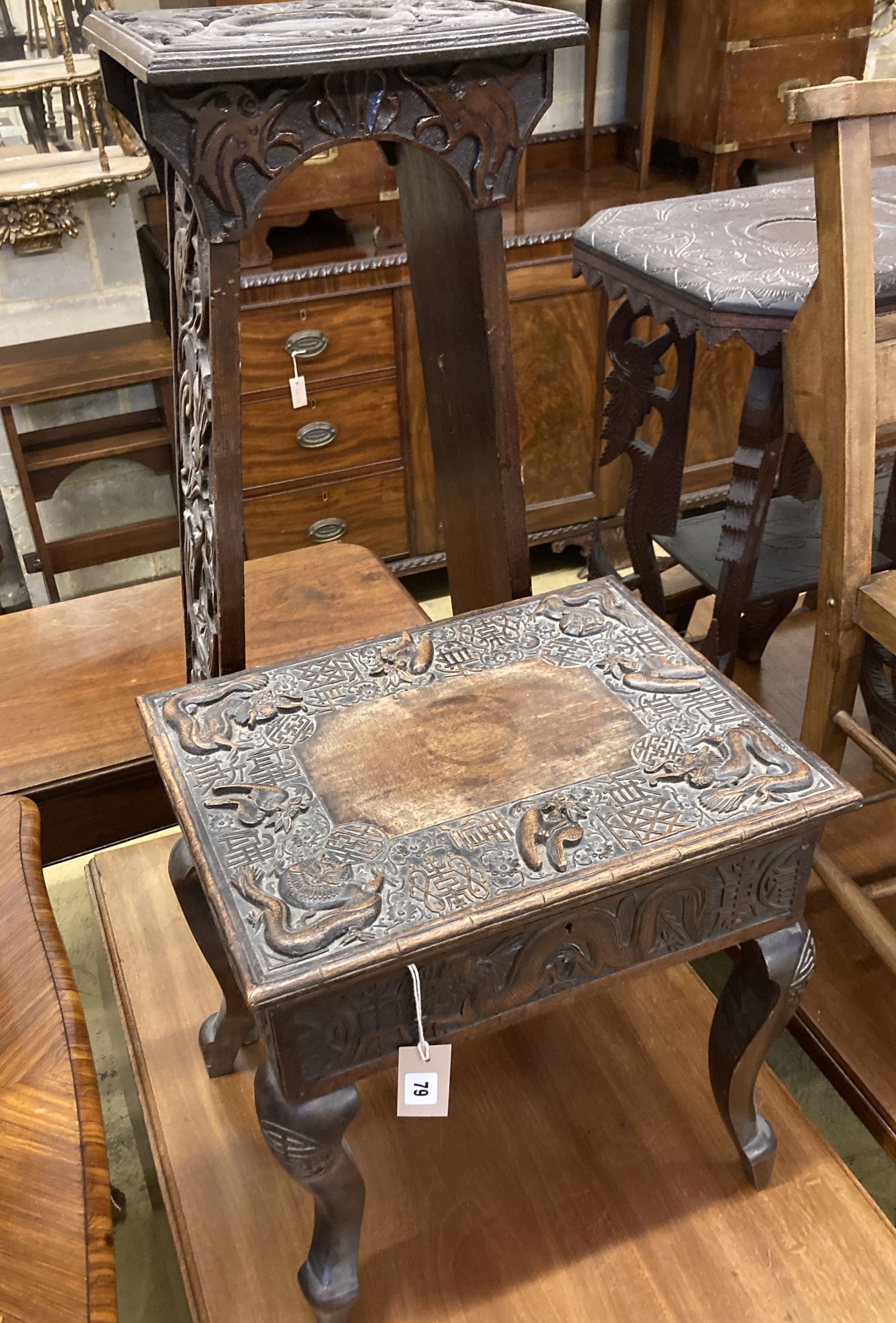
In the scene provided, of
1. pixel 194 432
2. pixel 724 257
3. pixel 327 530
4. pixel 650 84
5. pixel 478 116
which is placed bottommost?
pixel 327 530

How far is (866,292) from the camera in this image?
1261 millimetres

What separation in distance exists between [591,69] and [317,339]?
1168 mm

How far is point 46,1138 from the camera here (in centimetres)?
97

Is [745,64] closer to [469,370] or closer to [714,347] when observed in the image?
[714,347]

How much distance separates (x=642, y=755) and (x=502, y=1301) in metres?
0.65

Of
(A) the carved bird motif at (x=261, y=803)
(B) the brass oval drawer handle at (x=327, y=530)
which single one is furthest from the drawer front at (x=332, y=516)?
(A) the carved bird motif at (x=261, y=803)

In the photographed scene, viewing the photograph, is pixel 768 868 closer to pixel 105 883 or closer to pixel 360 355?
pixel 105 883

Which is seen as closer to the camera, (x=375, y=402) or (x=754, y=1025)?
(x=754, y=1025)

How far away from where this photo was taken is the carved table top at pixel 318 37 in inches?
40.1

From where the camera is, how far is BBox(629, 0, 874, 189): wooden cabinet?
2504mm

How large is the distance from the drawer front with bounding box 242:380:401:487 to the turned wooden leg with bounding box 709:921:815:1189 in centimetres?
173

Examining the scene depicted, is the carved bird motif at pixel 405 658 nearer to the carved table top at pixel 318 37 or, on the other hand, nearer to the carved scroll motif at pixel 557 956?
the carved scroll motif at pixel 557 956

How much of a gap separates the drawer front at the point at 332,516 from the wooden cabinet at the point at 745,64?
3.89 feet

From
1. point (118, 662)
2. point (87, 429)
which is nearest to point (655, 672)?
point (118, 662)
